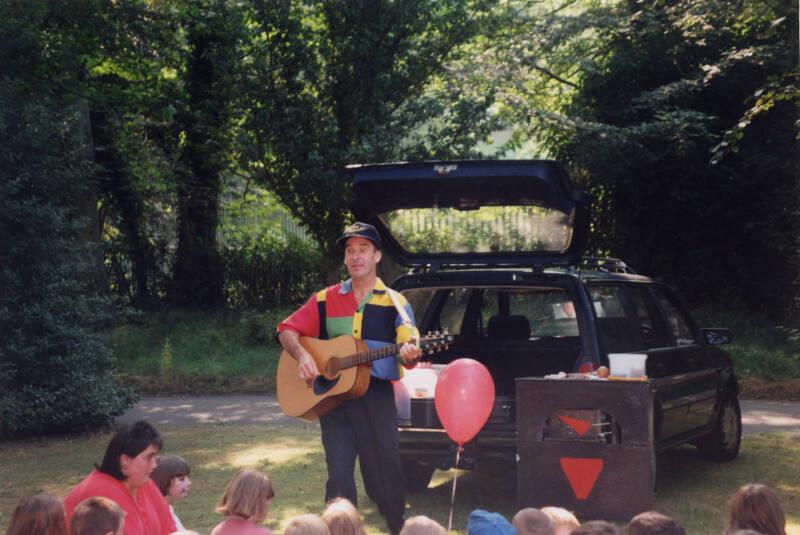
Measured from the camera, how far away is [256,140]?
57.4 ft

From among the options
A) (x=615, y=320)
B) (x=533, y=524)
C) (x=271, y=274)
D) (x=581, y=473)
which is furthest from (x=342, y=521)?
(x=271, y=274)

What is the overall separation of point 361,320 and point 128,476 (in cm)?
157

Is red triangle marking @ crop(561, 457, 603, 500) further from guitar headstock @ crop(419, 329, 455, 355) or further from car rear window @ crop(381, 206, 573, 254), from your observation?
car rear window @ crop(381, 206, 573, 254)

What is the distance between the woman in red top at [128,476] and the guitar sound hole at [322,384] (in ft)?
3.52

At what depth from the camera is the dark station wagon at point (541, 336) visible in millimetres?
6633

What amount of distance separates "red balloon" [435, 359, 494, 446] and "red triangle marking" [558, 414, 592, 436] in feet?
1.73

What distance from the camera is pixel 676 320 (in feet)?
28.6

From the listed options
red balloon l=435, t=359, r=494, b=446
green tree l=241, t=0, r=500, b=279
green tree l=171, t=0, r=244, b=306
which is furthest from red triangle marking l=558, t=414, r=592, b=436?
green tree l=171, t=0, r=244, b=306

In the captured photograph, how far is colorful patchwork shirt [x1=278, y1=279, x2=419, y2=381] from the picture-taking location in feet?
19.4

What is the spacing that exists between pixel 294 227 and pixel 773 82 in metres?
13.0

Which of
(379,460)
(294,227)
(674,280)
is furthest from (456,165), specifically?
(294,227)

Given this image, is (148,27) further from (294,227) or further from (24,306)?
(24,306)

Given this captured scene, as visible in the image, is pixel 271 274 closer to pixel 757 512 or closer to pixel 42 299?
pixel 42 299

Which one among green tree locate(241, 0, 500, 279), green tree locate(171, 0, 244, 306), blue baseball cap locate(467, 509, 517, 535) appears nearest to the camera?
blue baseball cap locate(467, 509, 517, 535)
